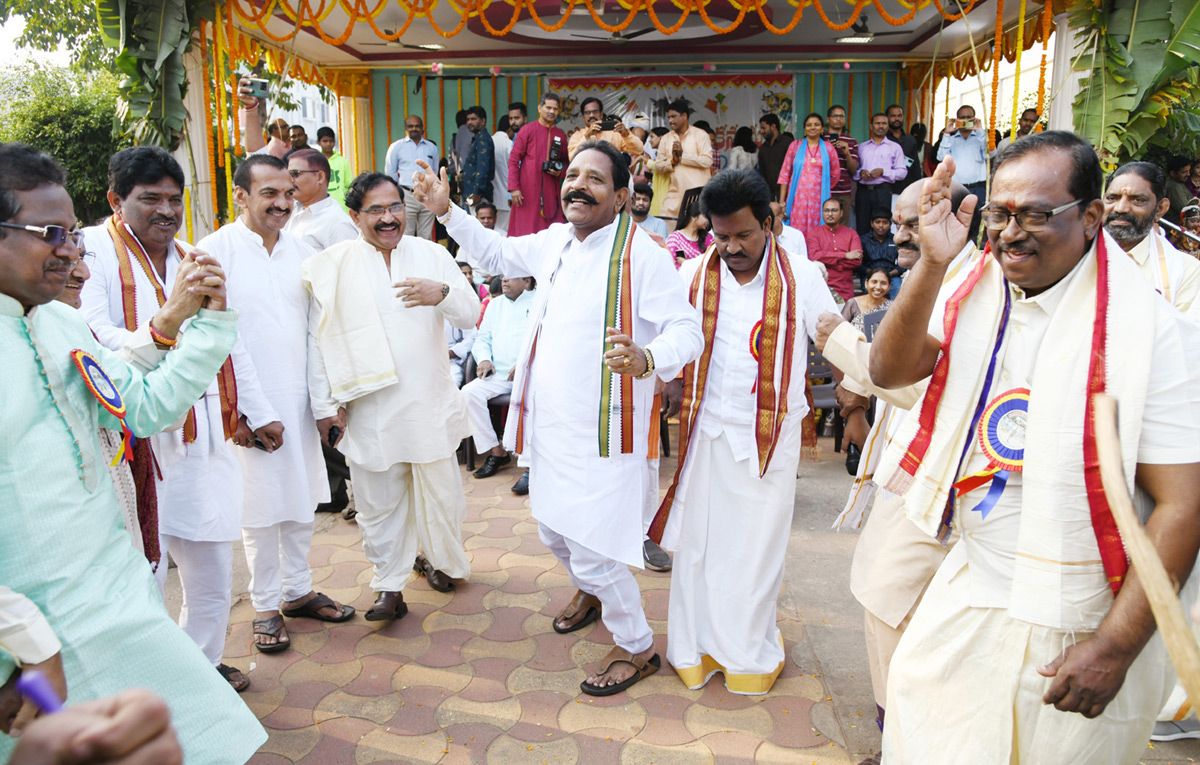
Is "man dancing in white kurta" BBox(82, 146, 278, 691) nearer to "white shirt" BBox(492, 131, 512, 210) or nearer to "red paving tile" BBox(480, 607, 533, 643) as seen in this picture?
"red paving tile" BBox(480, 607, 533, 643)

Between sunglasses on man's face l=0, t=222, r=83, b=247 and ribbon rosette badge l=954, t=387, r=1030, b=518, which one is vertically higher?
sunglasses on man's face l=0, t=222, r=83, b=247

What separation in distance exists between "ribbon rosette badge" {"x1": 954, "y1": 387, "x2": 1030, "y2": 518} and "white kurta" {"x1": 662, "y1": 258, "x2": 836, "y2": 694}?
1.38 metres

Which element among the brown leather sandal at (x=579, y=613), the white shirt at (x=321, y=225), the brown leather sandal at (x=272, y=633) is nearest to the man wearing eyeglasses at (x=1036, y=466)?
the brown leather sandal at (x=579, y=613)

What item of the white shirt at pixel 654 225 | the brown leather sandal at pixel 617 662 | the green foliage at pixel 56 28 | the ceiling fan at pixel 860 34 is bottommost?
the brown leather sandal at pixel 617 662

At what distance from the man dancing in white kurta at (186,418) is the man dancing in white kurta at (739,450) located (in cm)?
173

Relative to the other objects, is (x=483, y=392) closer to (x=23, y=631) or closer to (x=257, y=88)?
(x=257, y=88)

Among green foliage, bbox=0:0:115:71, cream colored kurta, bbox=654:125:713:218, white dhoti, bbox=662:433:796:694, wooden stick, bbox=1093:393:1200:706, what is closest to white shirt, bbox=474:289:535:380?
cream colored kurta, bbox=654:125:713:218

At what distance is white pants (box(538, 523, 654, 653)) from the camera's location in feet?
10.6

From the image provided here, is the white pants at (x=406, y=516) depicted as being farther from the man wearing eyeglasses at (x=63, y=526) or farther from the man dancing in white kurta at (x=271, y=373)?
the man wearing eyeglasses at (x=63, y=526)

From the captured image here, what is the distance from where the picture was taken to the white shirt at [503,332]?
6.54m

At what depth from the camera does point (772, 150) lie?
10.4 meters

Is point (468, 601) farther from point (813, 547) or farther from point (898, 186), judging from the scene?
point (898, 186)

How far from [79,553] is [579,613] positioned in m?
2.40

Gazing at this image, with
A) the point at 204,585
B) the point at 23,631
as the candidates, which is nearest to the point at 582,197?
the point at 204,585
